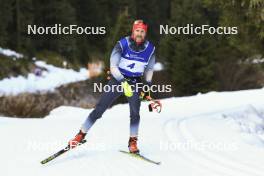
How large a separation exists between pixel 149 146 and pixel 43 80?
100ft

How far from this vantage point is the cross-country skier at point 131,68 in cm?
739

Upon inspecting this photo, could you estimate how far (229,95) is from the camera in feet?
63.0

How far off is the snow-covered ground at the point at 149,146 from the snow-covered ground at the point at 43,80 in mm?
20507

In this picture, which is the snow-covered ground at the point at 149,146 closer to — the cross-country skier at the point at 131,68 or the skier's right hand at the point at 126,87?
the cross-country skier at the point at 131,68

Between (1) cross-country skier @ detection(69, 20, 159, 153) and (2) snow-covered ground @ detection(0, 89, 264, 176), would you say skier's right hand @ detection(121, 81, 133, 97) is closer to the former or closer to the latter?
(1) cross-country skier @ detection(69, 20, 159, 153)

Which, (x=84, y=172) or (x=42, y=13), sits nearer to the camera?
(x=84, y=172)

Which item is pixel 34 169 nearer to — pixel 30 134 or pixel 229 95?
pixel 30 134

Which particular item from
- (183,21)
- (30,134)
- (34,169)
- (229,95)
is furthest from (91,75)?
(34,169)

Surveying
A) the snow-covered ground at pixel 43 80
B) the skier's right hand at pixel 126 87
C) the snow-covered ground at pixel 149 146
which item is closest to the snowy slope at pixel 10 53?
the snow-covered ground at pixel 43 80

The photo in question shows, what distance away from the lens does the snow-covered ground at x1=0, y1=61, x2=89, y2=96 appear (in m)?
34.2

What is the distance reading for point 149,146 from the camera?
870 cm

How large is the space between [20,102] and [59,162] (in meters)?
8.01

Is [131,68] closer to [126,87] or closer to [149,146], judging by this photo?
[126,87]

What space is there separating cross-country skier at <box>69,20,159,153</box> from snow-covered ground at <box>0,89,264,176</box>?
0.55 metres
